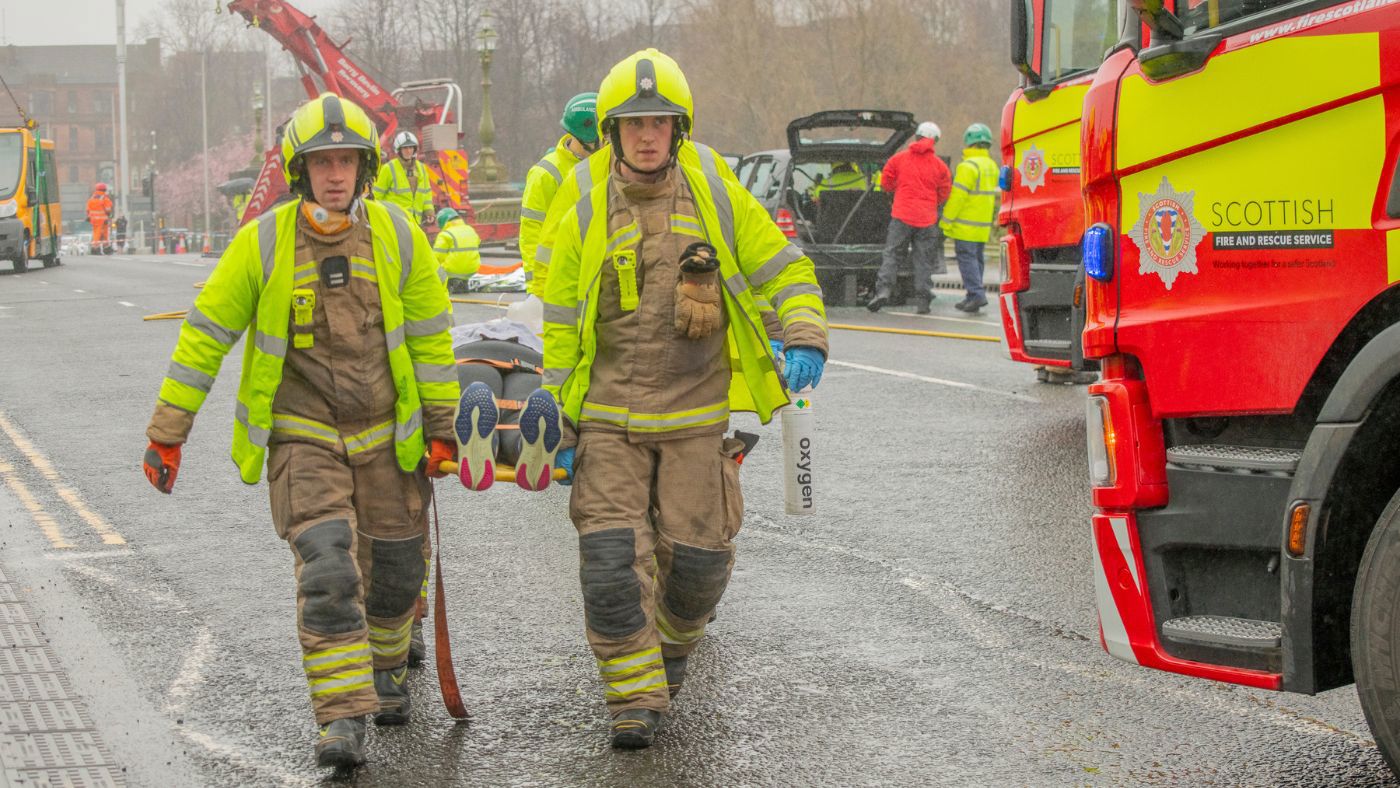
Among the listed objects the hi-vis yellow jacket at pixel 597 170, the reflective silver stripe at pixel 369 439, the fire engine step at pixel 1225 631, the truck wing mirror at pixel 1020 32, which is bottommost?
the fire engine step at pixel 1225 631

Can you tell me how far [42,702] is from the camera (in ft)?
16.8

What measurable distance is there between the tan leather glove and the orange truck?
29920mm

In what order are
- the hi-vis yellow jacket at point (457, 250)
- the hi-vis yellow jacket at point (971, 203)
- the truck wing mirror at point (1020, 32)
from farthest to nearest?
the hi-vis yellow jacket at point (971, 203), the hi-vis yellow jacket at point (457, 250), the truck wing mirror at point (1020, 32)

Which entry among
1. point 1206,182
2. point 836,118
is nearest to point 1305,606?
point 1206,182

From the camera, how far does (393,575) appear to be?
4996 millimetres

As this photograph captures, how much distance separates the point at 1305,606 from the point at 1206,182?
0.95 metres

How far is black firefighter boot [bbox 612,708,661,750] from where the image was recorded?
4.70 metres

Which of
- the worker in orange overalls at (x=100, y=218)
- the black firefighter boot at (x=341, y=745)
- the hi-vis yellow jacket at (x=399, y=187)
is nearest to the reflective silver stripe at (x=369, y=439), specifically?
the black firefighter boot at (x=341, y=745)

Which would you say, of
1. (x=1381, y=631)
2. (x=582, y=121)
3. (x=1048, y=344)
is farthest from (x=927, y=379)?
(x=1381, y=631)

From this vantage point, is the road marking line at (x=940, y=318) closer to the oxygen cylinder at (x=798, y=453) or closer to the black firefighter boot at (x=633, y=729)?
the oxygen cylinder at (x=798, y=453)

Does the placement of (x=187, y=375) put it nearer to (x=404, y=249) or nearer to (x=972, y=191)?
(x=404, y=249)

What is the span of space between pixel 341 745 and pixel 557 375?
1.16 m

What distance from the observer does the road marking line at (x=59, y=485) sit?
7.74m

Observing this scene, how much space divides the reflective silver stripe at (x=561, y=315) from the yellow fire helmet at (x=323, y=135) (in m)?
0.61
